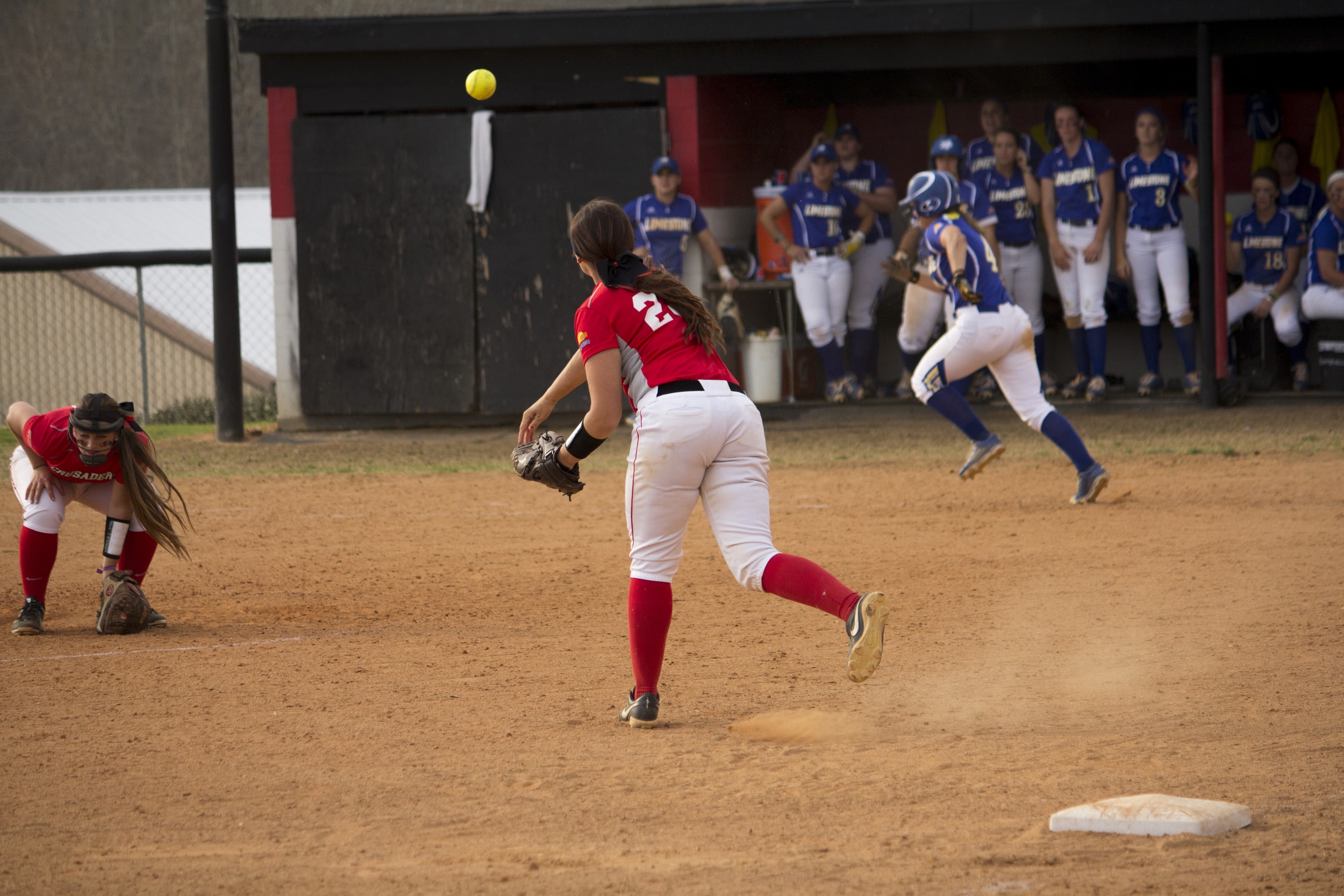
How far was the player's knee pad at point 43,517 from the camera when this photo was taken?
246 inches

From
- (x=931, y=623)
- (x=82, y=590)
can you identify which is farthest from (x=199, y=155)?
(x=931, y=623)

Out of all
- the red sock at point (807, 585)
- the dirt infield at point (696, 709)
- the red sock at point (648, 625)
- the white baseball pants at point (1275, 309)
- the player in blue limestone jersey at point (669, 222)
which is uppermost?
the player in blue limestone jersey at point (669, 222)

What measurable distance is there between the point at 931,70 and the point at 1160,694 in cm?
1147

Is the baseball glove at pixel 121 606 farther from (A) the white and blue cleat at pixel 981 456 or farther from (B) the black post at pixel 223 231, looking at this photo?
(B) the black post at pixel 223 231

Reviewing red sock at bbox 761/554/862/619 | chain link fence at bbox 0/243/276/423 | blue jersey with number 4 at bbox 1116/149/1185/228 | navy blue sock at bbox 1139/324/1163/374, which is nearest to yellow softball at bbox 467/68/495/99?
blue jersey with number 4 at bbox 1116/149/1185/228

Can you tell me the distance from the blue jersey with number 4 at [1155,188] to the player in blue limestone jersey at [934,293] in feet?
4.20

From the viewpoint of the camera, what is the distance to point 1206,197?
12.5 meters

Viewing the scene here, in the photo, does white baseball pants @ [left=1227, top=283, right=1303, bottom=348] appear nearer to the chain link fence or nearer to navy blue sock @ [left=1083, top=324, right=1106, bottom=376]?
navy blue sock @ [left=1083, top=324, right=1106, bottom=376]

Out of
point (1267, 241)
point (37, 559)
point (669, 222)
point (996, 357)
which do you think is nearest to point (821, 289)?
point (669, 222)

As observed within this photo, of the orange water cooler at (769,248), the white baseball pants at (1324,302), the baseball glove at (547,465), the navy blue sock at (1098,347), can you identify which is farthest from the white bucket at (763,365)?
the baseball glove at (547,465)

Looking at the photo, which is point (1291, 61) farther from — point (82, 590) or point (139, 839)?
point (139, 839)

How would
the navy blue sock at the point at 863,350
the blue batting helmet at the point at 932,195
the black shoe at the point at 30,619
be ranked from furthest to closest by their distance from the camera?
1. the navy blue sock at the point at 863,350
2. the blue batting helmet at the point at 932,195
3. the black shoe at the point at 30,619

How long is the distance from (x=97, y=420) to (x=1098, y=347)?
9.60 meters

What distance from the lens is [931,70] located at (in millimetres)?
15164
